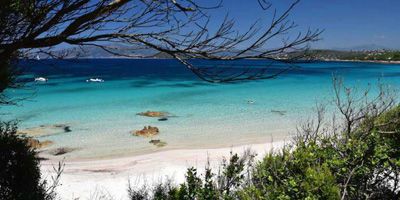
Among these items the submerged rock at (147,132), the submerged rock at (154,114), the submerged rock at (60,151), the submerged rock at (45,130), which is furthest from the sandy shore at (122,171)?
the submerged rock at (154,114)

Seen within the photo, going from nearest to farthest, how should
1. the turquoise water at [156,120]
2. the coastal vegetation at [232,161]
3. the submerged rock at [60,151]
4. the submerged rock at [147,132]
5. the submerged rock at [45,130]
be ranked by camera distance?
the coastal vegetation at [232,161] → the submerged rock at [60,151] → the turquoise water at [156,120] → the submerged rock at [147,132] → the submerged rock at [45,130]

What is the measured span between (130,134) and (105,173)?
673 cm

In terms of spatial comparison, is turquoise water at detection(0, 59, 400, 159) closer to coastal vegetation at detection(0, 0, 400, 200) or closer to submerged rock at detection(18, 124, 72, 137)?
submerged rock at detection(18, 124, 72, 137)

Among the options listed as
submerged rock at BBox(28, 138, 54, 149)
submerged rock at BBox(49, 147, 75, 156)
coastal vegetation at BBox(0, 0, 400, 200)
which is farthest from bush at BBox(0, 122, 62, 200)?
submerged rock at BBox(28, 138, 54, 149)

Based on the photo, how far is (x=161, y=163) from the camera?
12.6 m

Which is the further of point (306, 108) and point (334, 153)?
point (306, 108)

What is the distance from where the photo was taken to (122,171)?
11.9 m

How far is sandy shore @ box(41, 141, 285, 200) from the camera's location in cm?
967

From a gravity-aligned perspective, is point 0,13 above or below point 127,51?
above

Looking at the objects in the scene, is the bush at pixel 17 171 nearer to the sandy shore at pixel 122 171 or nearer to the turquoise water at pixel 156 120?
the sandy shore at pixel 122 171

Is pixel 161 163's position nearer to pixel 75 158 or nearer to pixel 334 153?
pixel 75 158

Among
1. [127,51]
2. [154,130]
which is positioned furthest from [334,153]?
[154,130]

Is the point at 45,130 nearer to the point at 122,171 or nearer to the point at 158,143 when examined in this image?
the point at 158,143

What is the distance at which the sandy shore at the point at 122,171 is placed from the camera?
9.67 metres
